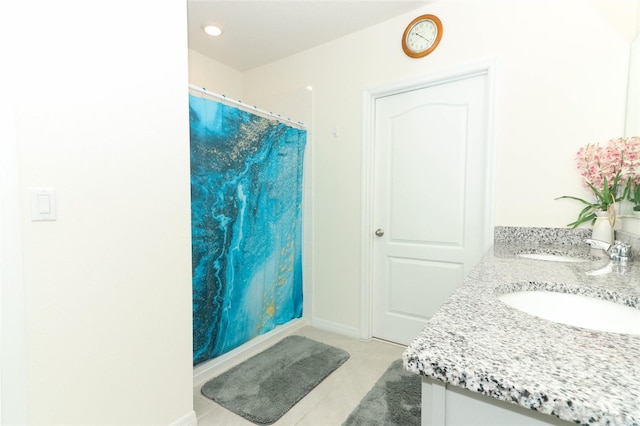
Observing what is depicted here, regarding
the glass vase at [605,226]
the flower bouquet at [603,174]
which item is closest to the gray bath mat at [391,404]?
the glass vase at [605,226]

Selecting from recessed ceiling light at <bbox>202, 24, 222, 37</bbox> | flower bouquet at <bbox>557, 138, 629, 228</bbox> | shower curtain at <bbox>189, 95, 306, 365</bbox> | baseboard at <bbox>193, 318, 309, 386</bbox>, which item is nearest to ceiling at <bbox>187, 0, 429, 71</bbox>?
recessed ceiling light at <bbox>202, 24, 222, 37</bbox>

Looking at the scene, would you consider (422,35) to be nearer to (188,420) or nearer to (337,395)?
(337,395)

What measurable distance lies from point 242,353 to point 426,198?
173cm

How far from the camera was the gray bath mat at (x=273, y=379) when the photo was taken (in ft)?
5.13

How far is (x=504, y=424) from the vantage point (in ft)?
1.37

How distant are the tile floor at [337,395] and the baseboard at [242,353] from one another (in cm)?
8

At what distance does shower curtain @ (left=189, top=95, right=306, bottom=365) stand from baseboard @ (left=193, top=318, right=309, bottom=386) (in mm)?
46

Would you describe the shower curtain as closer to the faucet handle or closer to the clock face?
the clock face

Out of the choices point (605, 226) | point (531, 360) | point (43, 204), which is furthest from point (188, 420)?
point (605, 226)

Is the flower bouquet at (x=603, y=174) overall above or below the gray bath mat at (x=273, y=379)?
above

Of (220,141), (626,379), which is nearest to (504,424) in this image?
(626,379)

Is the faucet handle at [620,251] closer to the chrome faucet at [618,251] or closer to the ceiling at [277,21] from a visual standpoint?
the chrome faucet at [618,251]

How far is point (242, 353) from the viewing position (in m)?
2.06

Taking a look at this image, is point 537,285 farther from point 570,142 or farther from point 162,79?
point 162,79
